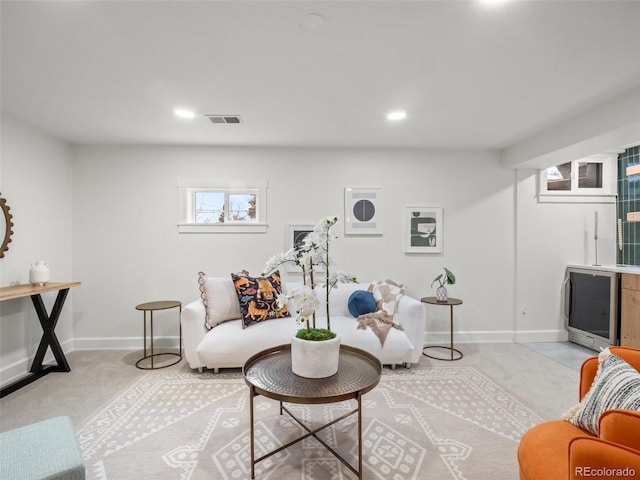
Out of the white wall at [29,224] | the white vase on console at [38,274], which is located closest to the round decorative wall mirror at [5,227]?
the white wall at [29,224]

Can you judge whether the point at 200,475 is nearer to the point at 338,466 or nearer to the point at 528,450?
the point at 338,466

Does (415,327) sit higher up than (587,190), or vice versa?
(587,190)

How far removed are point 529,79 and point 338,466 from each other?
281 cm

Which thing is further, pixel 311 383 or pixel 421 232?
pixel 421 232

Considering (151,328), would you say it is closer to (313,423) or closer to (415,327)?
(313,423)

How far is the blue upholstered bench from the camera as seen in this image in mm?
1272

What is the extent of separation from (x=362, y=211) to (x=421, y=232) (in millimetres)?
799

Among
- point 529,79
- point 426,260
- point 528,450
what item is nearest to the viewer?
point 528,450

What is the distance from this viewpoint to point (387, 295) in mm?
3709

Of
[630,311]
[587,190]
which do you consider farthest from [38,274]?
[587,190]

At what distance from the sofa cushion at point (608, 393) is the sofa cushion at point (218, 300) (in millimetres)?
2925

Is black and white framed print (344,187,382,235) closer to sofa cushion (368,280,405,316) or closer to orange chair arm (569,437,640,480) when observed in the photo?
sofa cushion (368,280,405,316)

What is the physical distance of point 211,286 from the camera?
3.59 m

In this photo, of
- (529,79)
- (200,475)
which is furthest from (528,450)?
(529,79)
